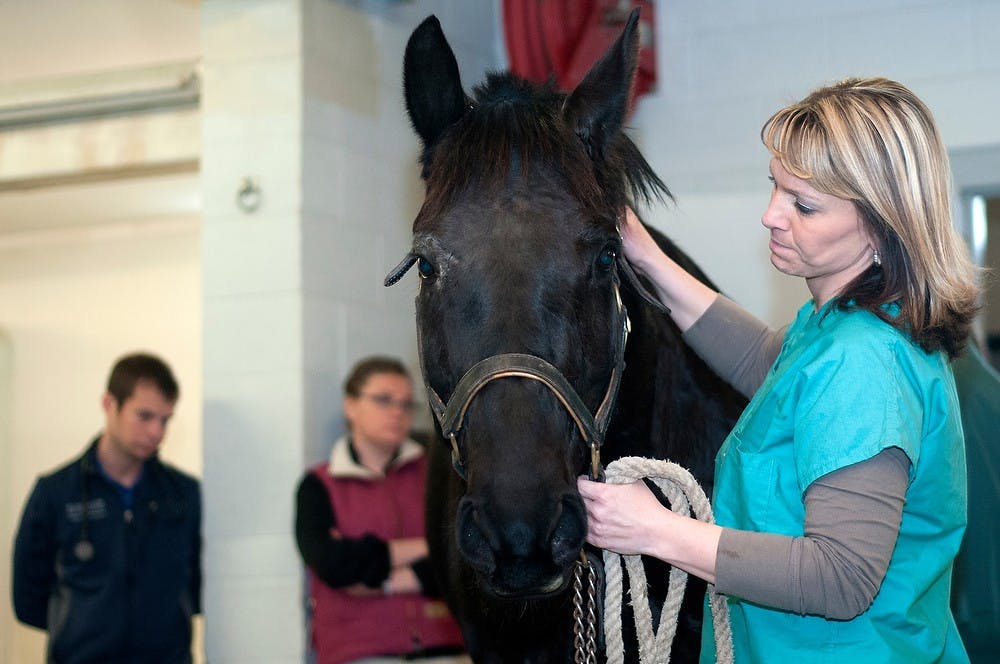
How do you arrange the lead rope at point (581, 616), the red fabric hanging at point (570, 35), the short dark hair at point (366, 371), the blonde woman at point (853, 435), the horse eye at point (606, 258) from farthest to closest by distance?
1. the red fabric hanging at point (570, 35)
2. the short dark hair at point (366, 371)
3. the horse eye at point (606, 258)
4. the lead rope at point (581, 616)
5. the blonde woman at point (853, 435)

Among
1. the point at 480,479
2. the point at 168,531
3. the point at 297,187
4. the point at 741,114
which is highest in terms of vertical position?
the point at 741,114

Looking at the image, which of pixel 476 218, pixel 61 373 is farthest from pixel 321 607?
pixel 61 373

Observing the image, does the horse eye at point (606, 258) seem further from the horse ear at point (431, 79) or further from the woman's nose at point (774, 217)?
the horse ear at point (431, 79)

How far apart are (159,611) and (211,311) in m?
1.00

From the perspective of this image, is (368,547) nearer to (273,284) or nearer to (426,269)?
(273,284)

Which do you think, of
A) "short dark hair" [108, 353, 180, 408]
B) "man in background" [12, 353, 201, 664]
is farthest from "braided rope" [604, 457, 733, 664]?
"short dark hair" [108, 353, 180, 408]

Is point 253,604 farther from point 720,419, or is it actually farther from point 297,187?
point 720,419

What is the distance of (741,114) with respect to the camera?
4.21m

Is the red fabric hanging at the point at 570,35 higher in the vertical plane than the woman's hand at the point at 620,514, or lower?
higher

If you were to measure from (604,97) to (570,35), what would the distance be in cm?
255

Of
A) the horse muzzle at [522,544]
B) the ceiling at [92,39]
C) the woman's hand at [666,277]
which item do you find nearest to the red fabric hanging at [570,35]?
the ceiling at [92,39]

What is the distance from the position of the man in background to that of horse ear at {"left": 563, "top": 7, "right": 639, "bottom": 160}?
241 cm

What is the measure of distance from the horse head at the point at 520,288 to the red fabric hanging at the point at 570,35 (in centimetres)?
243

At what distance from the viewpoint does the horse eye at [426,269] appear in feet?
5.27
